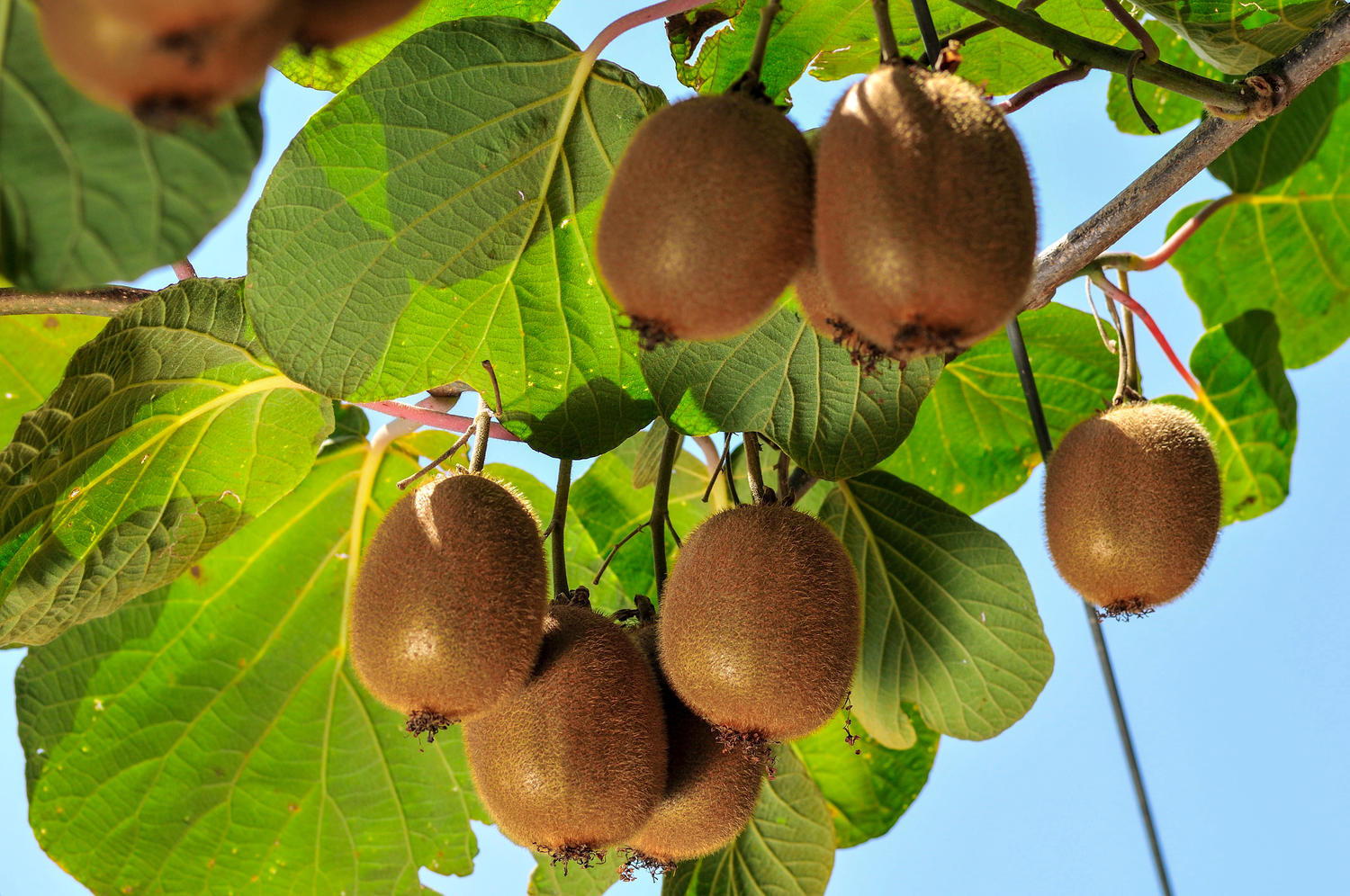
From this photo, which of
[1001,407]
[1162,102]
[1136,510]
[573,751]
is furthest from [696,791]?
[1162,102]

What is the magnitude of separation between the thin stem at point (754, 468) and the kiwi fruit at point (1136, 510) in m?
0.23

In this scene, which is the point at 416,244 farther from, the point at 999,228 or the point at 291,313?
the point at 999,228

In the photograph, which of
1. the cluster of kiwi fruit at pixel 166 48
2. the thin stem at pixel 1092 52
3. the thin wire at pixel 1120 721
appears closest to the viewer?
the cluster of kiwi fruit at pixel 166 48

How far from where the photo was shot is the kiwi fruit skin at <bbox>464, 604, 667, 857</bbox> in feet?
2.09

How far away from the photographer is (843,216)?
15.1 inches

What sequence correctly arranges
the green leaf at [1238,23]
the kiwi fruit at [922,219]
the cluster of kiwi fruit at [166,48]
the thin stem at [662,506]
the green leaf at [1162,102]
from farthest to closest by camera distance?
the green leaf at [1162,102]
the thin stem at [662,506]
the green leaf at [1238,23]
the kiwi fruit at [922,219]
the cluster of kiwi fruit at [166,48]

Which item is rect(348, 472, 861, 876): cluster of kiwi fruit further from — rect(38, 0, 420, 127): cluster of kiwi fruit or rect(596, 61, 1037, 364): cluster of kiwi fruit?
rect(38, 0, 420, 127): cluster of kiwi fruit

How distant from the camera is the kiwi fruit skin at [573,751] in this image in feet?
2.09

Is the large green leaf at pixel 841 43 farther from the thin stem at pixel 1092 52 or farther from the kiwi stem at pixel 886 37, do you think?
the kiwi stem at pixel 886 37

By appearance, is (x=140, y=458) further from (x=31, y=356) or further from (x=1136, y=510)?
(x=1136, y=510)

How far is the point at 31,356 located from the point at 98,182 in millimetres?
972

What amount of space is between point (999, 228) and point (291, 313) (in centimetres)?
46

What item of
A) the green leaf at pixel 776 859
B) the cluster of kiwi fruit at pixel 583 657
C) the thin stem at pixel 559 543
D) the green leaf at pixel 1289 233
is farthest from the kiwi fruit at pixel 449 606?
the green leaf at pixel 1289 233

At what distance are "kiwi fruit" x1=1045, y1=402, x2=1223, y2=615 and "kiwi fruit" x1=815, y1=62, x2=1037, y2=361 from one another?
41 cm
